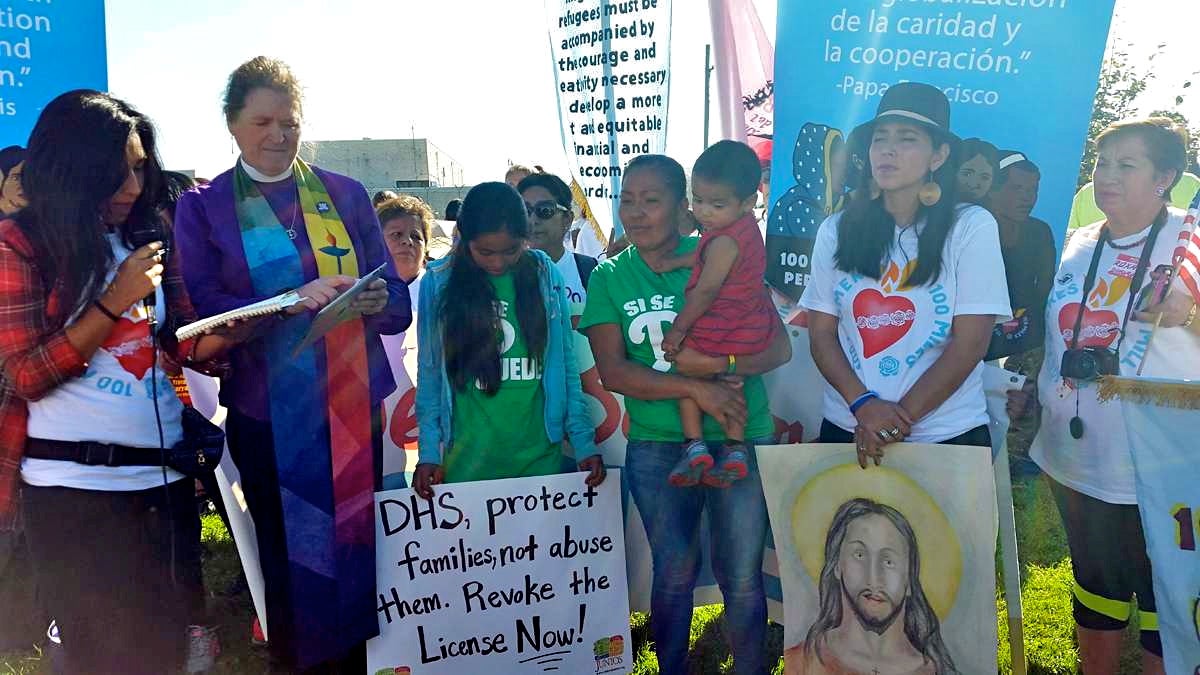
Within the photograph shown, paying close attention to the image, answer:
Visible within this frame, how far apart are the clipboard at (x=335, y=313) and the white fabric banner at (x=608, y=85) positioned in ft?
6.15

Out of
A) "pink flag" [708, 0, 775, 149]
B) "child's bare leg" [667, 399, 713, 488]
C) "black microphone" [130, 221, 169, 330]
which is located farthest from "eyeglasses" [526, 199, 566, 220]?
"black microphone" [130, 221, 169, 330]

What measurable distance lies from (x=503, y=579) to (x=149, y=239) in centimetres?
163

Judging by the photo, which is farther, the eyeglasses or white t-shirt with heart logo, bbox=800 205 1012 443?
the eyeglasses

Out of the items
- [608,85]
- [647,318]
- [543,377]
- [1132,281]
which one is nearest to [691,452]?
[647,318]

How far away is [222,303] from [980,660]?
8.25ft

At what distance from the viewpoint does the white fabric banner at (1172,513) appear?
224cm

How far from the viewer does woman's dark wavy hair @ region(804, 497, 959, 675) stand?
2.45 metres

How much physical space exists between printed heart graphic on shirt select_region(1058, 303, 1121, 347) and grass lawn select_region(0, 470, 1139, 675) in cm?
144

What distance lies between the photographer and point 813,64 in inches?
117

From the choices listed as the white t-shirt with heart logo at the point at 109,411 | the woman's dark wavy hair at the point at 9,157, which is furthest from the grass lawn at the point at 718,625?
the woman's dark wavy hair at the point at 9,157

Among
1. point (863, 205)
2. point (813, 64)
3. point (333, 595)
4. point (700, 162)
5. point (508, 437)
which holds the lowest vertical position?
point (333, 595)

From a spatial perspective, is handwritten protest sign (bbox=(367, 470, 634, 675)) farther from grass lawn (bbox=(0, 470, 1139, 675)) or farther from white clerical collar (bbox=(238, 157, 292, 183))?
white clerical collar (bbox=(238, 157, 292, 183))

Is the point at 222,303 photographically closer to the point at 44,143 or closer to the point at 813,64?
the point at 44,143


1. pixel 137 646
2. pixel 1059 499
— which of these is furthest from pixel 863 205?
pixel 137 646
